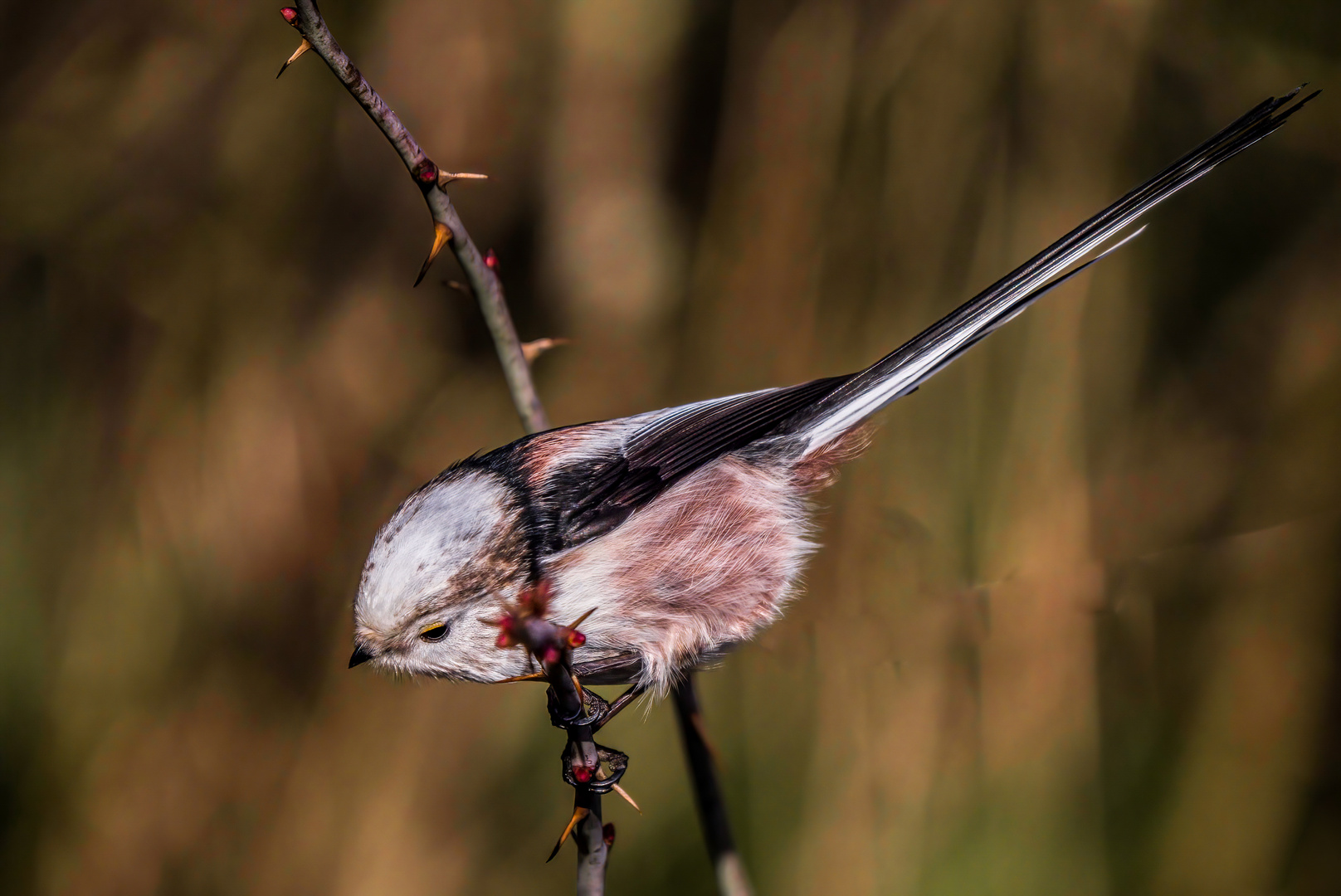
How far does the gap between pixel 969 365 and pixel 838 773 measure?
1.10m

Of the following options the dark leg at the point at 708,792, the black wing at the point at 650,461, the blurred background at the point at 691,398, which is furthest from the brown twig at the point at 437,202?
the blurred background at the point at 691,398

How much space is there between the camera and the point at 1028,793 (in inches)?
80.7

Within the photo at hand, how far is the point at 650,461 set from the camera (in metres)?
1.46

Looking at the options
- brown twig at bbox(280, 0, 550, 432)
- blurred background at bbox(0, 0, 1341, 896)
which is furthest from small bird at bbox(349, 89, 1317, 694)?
blurred background at bbox(0, 0, 1341, 896)

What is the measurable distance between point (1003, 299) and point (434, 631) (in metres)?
0.96

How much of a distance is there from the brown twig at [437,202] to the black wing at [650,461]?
0.39 feet

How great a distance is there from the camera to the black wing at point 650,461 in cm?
136

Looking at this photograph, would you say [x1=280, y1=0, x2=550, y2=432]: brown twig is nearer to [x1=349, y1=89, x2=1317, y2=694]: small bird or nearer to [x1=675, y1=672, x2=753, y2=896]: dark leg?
[x1=349, y1=89, x2=1317, y2=694]: small bird

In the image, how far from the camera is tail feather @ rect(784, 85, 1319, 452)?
1152mm

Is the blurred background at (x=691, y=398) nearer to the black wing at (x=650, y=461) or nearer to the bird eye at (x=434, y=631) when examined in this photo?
the black wing at (x=650, y=461)

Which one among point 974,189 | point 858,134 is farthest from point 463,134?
point 974,189

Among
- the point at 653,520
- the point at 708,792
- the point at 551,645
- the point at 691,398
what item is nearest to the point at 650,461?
the point at 653,520

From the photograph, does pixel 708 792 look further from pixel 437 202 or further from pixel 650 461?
pixel 437 202

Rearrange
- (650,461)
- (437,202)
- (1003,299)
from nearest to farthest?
(437,202) → (1003,299) → (650,461)
